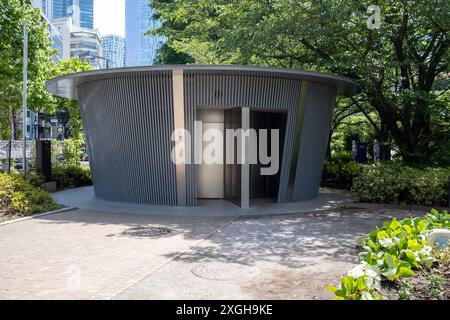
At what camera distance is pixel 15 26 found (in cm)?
2170

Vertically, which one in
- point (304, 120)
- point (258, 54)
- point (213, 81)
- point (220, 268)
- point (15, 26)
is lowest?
point (220, 268)

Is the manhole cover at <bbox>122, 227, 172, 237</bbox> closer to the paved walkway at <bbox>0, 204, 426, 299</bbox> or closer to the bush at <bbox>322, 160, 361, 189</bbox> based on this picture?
the paved walkway at <bbox>0, 204, 426, 299</bbox>

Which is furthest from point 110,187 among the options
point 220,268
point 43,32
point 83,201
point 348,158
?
point 348,158

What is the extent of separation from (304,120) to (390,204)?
3.72 meters

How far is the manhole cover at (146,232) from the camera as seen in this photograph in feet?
32.3

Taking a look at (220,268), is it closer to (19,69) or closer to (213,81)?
(213,81)

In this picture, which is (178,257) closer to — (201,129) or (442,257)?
(442,257)

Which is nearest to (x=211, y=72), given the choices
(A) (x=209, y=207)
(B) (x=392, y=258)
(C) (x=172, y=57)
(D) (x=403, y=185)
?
(A) (x=209, y=207)

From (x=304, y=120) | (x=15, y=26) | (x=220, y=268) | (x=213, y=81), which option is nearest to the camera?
(x=220, y=268)

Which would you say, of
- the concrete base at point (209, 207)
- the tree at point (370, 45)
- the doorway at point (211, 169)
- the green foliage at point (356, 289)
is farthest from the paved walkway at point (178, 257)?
the tree at point (370, 45)

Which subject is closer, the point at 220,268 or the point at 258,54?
the point at 220,268

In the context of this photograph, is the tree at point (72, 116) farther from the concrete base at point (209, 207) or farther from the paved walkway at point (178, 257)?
the paved walkway at point (178, 257)

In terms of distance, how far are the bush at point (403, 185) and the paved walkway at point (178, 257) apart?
253 centimetres
